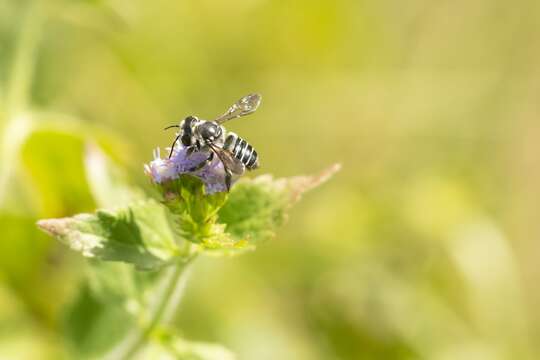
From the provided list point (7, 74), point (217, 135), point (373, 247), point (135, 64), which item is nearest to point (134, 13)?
point (135, 64)

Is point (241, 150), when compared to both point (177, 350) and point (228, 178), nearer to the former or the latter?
point (228, 178)

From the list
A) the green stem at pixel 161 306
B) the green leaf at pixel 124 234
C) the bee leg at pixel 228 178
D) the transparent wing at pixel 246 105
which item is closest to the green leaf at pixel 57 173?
the green stem at pixel 161 306

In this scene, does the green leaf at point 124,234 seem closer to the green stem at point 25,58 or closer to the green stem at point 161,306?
the green stem at point 161,306

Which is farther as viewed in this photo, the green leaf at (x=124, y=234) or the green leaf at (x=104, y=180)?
the green leaf at (x=104, y=180)

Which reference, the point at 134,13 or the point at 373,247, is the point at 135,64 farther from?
the point at 373,247

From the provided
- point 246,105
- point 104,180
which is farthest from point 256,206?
point 104,180

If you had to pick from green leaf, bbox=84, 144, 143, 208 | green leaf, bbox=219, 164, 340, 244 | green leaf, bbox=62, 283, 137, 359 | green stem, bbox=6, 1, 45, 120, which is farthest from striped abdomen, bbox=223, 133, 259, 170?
green stem, bbox=6, 1, 45, 120
